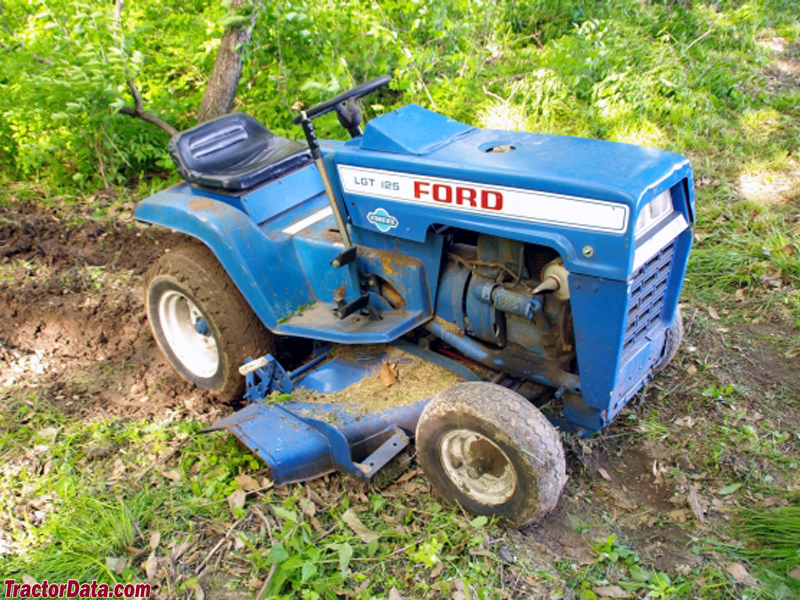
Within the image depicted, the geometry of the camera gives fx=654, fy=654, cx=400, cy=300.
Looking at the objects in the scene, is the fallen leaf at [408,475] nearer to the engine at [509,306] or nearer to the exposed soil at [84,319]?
the engine at [509,306]

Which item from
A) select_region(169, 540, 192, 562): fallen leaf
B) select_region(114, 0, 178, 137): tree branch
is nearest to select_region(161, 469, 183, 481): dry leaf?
select_region(169, 540, 192, 562): fallen leaf

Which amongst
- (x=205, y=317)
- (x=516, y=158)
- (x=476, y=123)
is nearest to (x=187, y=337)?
(x=205, y=317)

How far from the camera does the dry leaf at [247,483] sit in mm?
2898


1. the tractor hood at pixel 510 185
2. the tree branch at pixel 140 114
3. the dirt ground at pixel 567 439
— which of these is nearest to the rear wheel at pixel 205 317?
the dirt ground at pixel 567 439

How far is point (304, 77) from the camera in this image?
5664 mm

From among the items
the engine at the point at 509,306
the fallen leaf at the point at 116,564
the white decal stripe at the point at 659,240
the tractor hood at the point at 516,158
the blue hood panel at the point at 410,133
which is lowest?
the fallen leaf at the point at 116,564

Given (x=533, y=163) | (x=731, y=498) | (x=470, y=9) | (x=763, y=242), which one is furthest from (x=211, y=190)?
(x=470, y=9)

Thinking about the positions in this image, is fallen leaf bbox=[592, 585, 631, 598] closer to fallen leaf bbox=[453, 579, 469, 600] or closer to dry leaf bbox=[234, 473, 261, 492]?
fallen leaf bbox=[453, 579, 469, 600]

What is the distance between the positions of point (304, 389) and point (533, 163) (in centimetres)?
153

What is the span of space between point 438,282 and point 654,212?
3.20 ft

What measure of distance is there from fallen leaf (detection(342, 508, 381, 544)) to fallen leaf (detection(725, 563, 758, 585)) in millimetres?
1306

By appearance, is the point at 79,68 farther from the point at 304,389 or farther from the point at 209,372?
the point at 304,389

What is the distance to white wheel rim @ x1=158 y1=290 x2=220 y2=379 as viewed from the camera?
379cm

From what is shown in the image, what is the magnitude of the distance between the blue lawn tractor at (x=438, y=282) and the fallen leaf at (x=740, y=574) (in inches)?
26.7
